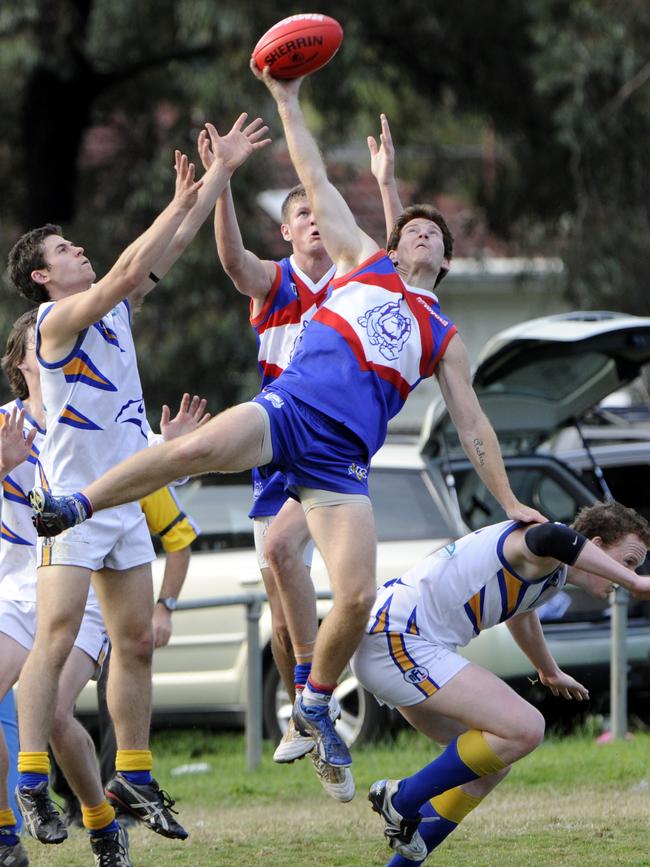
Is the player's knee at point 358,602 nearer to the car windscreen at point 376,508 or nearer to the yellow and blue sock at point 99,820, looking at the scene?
the yellow and blue sock at point 99,820

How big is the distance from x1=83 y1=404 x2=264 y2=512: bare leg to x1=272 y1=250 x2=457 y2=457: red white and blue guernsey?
1.23 feet

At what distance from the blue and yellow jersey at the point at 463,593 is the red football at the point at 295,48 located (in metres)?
2.05

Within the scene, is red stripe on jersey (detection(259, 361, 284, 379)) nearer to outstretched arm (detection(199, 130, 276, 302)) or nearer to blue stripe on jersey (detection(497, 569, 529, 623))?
outstretched arm (detection(199, 130, 276, 302))

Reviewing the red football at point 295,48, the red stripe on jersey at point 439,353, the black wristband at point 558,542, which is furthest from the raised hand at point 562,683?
the red football at point 295,48

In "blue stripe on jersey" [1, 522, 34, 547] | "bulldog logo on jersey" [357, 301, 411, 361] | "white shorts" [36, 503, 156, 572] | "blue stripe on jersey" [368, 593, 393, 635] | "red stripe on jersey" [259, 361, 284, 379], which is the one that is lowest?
"blue stripe on jersey" [368, 593, 393, 635]

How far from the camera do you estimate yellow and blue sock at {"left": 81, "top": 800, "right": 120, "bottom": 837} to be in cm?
661

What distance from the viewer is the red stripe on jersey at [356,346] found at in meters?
6.20

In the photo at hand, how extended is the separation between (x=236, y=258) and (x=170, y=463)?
1460 millimetres

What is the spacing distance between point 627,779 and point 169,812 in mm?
3413

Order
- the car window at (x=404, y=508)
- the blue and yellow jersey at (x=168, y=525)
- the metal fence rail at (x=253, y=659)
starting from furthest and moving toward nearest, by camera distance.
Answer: the car window at (x=404, y=508), the metal fence rail at (x=253, y=659), the blue and yellow jersey at (x=168, y=525)

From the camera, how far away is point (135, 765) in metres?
6.61

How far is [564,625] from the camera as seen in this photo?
33.4 feet

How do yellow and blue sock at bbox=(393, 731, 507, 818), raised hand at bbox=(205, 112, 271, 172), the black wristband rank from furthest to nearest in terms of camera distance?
raised hand at bbox=(205, 112, 271, 172) < yellow and blue sock at bbox=(393, 731, 507, 818) < the black wristband

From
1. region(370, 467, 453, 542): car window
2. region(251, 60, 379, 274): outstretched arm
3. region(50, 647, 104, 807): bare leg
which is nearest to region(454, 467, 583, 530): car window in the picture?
region(370, 467, 453, 542): car window
